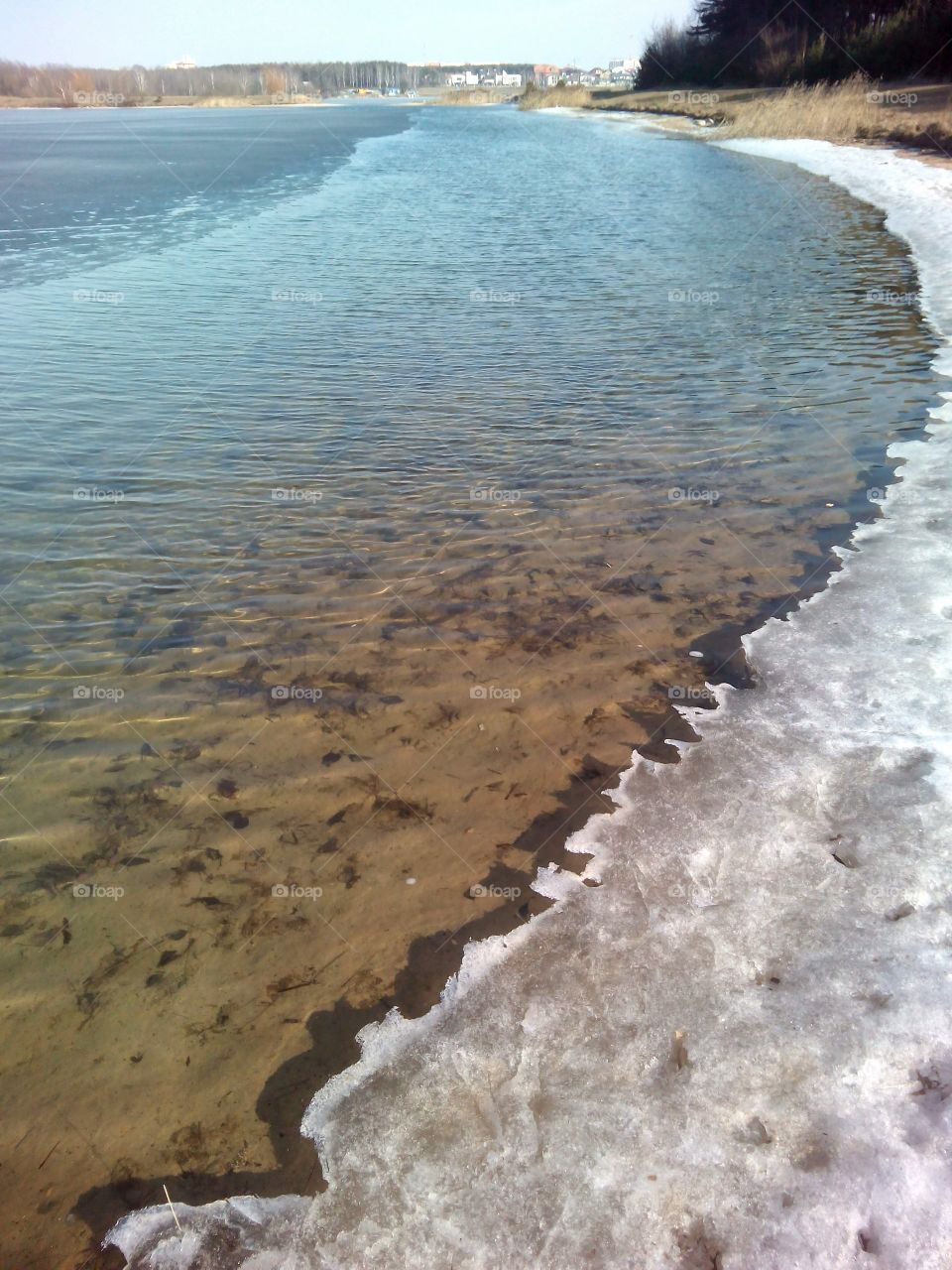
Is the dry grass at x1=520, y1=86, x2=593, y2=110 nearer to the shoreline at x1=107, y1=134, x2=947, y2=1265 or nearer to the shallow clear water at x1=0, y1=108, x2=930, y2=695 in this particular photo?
the shallow clear water at x1=0, y1=108, x2=930, y2=695

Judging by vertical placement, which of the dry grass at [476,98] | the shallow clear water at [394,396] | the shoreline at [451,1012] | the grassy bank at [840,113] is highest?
the dry grass at [476,98]

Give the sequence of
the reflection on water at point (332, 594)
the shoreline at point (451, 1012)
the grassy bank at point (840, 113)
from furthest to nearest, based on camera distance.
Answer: the grassy bank at point (840, 113) < the reflection on water at point (332, 594) < the shoreline at point (451, 1012)

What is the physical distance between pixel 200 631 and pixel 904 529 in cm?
507

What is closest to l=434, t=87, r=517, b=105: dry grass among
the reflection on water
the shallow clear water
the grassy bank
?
the grassy bank

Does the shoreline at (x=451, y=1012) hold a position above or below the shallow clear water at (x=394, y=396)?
below

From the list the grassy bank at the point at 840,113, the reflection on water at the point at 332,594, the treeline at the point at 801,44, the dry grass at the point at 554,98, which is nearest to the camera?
the reflection on water at the point at 332,594

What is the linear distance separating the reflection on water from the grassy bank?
1753 centimetres

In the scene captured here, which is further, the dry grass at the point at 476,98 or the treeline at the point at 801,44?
the dry grass at the point at 476,98

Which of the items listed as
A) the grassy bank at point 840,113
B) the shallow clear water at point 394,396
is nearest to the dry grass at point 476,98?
the grassy bank at point 840,113

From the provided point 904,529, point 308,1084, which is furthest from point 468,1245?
point 904,529

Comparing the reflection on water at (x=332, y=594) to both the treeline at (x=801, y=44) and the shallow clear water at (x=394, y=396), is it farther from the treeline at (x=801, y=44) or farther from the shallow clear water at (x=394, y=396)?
the treeline at (x=801, y=44)

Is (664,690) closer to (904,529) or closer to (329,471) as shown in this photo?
(904,529)

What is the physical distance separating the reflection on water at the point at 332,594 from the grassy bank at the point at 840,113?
690 inches

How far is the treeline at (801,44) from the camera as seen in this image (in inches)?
1416
